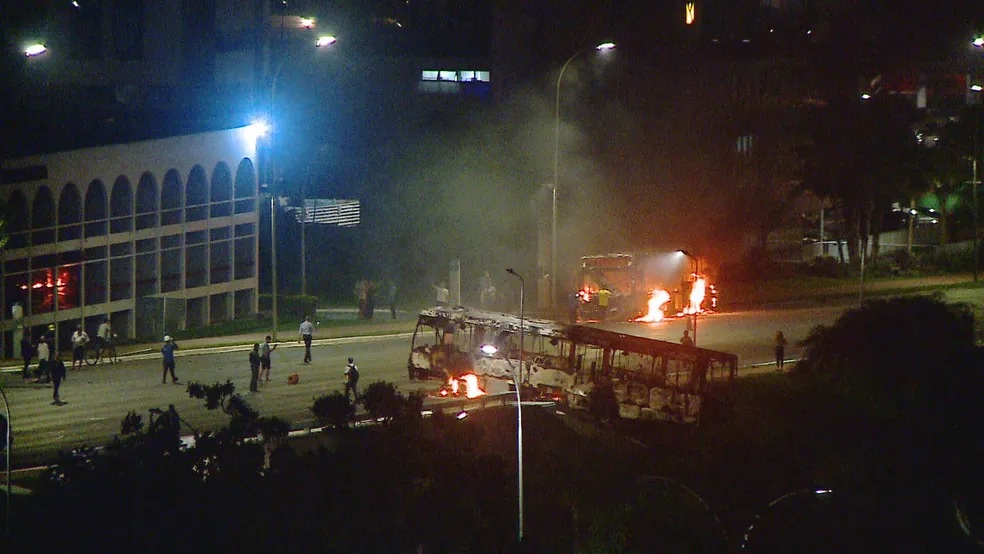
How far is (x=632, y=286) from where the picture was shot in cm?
4409

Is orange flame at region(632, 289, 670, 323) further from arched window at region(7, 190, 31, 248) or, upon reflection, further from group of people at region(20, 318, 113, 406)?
arched window at region(7, 190, 31, 248)

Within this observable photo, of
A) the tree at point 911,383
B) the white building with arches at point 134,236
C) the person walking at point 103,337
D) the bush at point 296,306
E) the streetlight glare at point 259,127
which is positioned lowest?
the tree at point 911,383

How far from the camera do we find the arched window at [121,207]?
41250mm

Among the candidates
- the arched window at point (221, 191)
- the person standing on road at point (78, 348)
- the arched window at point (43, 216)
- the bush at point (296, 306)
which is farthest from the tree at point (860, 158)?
the person standing on road at point (78, 348)

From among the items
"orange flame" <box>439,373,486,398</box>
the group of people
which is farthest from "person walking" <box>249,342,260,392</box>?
"orange flame" <box>439,373,486,398</box>

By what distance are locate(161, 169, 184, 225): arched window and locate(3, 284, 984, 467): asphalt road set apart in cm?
792

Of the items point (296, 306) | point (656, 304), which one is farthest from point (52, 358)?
point (656, 304)

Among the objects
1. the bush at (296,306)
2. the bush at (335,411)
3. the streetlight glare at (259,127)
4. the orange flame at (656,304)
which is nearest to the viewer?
the bush at (335,411)

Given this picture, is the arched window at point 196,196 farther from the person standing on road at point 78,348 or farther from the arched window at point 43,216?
the person standing on road at point 78,348

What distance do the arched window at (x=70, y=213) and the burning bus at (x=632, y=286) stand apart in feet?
57.4

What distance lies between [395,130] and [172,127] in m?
15.0

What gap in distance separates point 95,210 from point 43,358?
10.3 metres

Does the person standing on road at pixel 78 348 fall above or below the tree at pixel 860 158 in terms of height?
below

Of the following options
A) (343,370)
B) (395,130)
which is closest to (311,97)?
(395,130)
